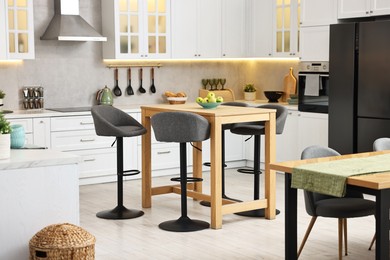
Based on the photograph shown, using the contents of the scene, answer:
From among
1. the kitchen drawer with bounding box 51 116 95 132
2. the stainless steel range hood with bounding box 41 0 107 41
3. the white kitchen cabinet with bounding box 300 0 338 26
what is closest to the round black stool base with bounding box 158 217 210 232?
the kitchen drawer with bounding box 51 116 95 132

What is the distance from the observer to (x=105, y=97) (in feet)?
27.8

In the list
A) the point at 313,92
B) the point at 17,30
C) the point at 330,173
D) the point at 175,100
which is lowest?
the point at 330,173

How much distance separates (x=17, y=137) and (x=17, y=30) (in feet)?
11.4

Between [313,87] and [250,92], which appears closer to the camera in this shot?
[313,87]

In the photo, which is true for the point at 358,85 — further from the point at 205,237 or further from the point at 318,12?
the point at 205,237

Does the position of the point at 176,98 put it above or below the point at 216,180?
above

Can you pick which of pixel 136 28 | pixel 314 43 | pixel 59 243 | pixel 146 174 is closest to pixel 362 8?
pixel 314 43

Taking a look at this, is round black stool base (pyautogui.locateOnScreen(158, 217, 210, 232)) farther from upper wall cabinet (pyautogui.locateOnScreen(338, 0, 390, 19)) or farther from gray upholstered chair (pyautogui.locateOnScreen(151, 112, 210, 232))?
upper wall cabinet (pyautogui.locateOnScreen(338, 0, 390, 19))

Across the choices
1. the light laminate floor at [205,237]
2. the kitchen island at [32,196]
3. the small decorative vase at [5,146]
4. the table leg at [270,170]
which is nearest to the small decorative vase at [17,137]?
the kitchen island at [32,196]

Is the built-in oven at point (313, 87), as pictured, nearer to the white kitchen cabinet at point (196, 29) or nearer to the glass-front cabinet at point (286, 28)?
the glass-front cabinet at point (286, 28)

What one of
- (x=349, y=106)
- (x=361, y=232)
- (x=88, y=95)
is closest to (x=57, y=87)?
(x=88, y=95)

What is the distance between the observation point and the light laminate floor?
5.29m

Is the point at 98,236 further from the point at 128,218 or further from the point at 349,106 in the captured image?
the point at 349,106

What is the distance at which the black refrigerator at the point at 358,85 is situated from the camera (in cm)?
707
